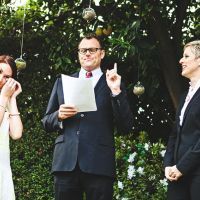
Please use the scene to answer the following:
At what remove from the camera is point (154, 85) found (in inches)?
230

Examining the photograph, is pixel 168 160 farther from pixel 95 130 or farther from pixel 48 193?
pixel 48 193

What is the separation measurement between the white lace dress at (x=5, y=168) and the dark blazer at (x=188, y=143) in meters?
1.05

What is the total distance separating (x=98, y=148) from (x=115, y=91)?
387mm

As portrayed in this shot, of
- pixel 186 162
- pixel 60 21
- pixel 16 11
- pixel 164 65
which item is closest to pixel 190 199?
pixel 186 162

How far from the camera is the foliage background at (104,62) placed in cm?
560

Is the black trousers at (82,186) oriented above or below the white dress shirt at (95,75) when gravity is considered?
below

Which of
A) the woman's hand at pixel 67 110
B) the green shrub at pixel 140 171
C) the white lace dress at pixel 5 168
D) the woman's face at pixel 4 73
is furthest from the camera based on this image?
the green shrub at pixel 140 171

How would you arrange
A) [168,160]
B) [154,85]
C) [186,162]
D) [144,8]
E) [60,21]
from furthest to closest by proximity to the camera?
1. [60,21]
2. [154,85]
3. [144,8]
4. [168,160]
5. [186,162]

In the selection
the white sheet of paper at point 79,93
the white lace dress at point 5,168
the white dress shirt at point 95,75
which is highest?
the white dress shirt at point 95,75

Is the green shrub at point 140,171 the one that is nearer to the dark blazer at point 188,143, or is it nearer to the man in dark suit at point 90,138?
the dark blazer at point 188,143

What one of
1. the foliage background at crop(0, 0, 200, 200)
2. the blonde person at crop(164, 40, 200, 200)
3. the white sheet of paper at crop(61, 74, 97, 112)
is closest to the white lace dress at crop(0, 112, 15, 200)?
the white sheet of paper at crop(61, 74, 97, 112)

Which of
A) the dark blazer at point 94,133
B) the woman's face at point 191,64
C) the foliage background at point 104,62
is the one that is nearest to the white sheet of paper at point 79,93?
the dark blazer at point 94,133

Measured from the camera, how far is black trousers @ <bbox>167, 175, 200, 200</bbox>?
352cm

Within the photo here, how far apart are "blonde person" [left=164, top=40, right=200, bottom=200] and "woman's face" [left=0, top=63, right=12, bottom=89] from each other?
118 cm
